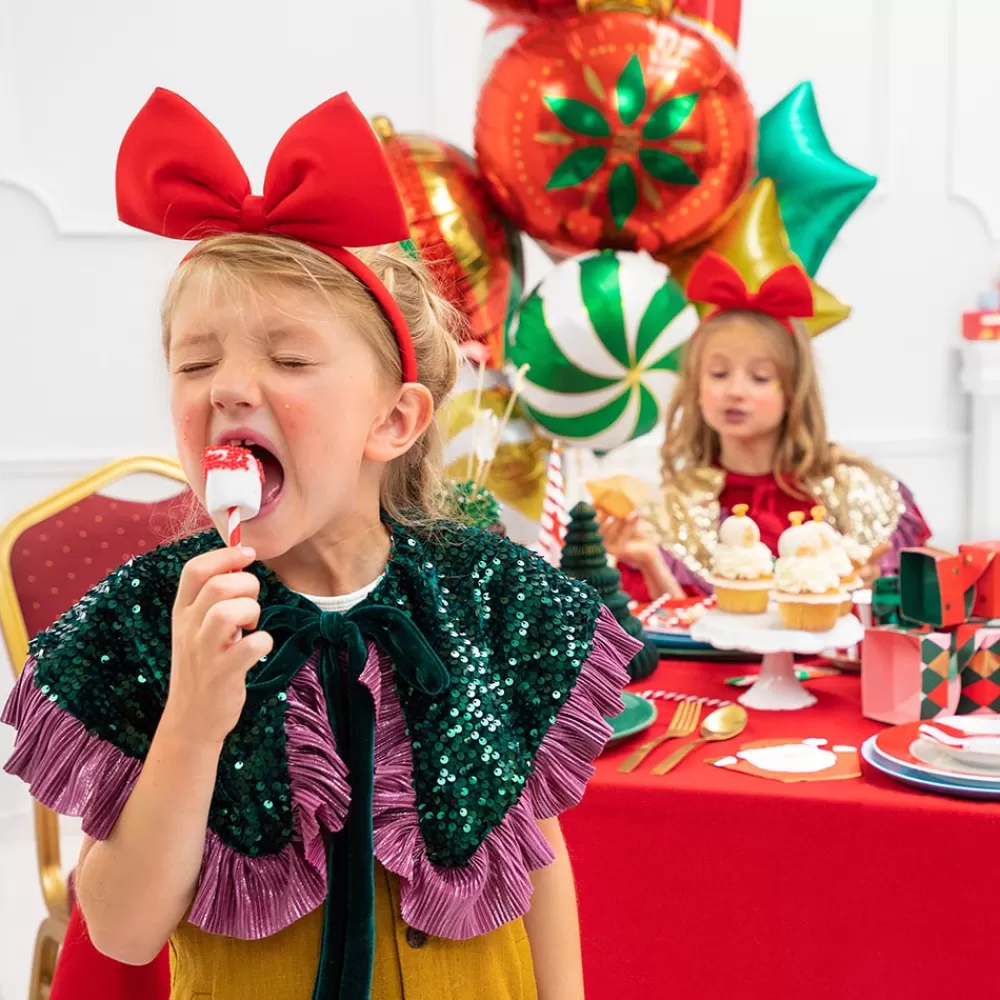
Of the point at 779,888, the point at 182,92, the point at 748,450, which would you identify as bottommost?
the point at 779,888

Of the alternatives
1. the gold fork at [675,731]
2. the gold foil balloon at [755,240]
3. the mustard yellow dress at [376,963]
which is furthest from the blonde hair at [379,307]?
the gold foil balloon at [755,240]

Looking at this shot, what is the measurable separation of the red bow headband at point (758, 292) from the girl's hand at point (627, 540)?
53 centimetres

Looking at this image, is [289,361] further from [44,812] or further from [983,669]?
[44,812]

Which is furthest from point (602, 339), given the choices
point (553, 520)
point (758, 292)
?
point (553, 520)

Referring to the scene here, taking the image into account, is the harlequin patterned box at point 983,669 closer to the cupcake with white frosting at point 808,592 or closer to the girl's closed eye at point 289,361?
the cupcake with white frosting at point 808,592

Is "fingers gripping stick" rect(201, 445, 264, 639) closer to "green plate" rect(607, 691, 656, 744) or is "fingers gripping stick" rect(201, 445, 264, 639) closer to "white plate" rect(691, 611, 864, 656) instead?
"green plate" rect(607, 691, 656, 744)

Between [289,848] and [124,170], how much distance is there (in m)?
0.52

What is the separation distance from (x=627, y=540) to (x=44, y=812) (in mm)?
1112

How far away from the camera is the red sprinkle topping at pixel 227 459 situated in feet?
2.30

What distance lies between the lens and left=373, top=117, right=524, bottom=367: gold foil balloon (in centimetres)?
253

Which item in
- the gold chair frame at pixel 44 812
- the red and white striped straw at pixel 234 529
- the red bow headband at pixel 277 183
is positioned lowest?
the gold chair frame at pixel 44 812

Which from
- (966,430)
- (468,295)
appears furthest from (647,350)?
(966,430)

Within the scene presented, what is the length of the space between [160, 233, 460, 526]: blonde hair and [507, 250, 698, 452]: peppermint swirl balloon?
57.7 inches

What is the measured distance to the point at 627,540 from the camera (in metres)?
2.14
